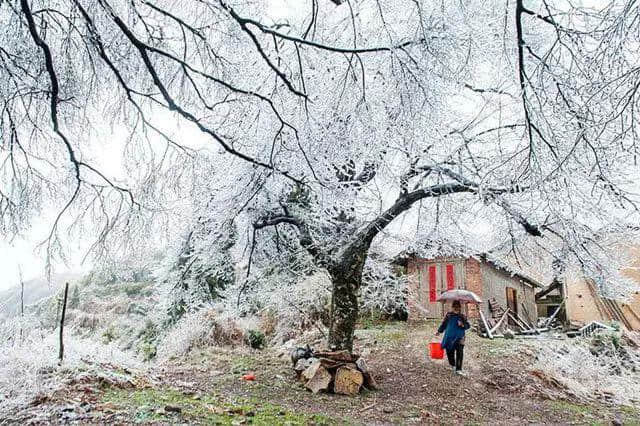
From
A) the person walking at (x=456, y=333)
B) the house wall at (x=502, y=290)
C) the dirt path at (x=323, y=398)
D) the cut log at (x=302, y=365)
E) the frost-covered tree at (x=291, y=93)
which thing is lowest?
the dirt path at (x=323, y=398)

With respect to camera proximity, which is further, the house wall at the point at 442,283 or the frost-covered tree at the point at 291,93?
the house wall at the point at 442,283

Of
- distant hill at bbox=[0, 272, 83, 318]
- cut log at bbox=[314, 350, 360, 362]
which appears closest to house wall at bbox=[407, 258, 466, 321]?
cut log at bbox=[314, 350, 360, 362]

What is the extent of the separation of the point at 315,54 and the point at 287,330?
8242mm

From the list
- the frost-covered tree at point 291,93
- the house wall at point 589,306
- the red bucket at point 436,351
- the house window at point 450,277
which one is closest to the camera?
the frost-covered tree at point 291,93

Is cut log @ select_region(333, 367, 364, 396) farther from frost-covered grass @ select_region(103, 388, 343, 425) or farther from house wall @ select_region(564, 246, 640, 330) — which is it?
house wall @ select_region(564, 246, 640, 330)

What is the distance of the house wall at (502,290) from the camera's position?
1449 centimetres

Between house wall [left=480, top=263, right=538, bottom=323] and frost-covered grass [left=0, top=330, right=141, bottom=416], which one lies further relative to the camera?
house wall [left=480, top=263, right=538, bottom=323]

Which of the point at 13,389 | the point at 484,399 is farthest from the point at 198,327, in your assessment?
the point at 484,399

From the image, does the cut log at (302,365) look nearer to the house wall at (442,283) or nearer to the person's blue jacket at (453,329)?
the person's blue jacket at (453,329)

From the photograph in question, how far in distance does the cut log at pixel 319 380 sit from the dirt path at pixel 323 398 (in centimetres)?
14

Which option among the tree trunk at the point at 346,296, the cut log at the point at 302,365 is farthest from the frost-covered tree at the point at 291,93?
the cut log at the point at 302,365

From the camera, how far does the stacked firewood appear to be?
636cm

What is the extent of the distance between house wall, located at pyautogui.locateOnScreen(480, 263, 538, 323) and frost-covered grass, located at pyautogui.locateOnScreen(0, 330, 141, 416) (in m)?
11.3

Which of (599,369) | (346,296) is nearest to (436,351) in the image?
(346,296)
